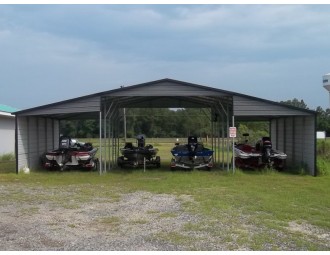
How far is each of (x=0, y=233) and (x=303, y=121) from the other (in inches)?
506

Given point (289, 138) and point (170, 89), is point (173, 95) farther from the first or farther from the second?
point (289, 138)

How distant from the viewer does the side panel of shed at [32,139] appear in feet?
53.6

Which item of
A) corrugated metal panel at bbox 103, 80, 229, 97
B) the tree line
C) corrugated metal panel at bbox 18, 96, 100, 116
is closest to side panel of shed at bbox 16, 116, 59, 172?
corrugated metal panel at bbox 18, 96, 100, 116

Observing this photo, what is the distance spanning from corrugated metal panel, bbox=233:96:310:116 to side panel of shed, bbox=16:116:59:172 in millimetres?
7970

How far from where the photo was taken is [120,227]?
23.0 ft

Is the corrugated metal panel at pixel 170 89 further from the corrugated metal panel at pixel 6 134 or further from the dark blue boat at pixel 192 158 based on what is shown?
the corrugated metal panel at pixel 6 134

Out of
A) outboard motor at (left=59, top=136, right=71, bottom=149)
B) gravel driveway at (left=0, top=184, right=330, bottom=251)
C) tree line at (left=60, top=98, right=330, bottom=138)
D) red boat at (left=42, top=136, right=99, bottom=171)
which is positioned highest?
tree line at (left=60, top=98, right=330, bottom=138)

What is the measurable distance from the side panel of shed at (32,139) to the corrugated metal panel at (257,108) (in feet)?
26.1

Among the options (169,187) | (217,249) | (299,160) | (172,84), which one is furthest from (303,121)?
(217,249)

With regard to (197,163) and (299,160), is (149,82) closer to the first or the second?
(197,163)

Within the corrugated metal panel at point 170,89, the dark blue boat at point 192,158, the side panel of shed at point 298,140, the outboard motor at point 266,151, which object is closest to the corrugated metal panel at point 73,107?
the corrugated metal panel at point 170,89

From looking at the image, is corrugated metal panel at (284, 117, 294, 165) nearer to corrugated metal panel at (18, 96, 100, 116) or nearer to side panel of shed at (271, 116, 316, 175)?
side panel of shed at (271, 116, 316, 175)

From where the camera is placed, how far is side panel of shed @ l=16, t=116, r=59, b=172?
643 inches

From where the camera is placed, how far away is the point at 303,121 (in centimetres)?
1669
